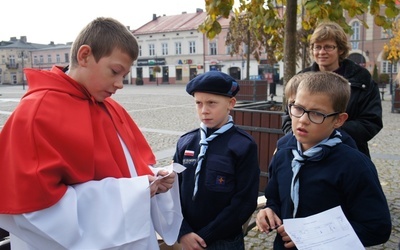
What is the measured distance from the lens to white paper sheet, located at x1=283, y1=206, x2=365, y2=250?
1481 millimetres

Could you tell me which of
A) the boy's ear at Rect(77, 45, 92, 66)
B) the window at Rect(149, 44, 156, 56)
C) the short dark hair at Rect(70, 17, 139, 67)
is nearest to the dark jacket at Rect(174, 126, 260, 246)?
the short dark hair at Rect(70, 17, 139, 67)

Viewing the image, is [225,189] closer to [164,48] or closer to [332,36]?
[332,36]

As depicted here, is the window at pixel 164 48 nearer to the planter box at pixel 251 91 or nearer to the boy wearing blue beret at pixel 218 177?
the planter box at pixel 251 91

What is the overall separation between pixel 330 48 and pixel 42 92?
2088 mm

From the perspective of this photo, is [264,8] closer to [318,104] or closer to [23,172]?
[318,104]

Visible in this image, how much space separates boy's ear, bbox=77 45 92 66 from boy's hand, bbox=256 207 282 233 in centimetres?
112

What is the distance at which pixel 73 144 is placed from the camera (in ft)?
4.45

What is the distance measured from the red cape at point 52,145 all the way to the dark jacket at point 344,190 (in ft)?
2.64

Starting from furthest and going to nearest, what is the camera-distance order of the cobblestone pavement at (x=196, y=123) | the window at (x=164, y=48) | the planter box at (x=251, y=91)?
the window at (x=164, y=48) → the planter box at (x=251, y=91) → the cobblestone pavement at (x=196, y=123)

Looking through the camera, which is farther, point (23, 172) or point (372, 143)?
point (372, 143)

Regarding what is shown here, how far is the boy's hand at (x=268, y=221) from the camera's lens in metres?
1.82

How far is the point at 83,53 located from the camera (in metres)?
1.48

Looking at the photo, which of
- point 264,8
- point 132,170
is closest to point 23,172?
point 132,170

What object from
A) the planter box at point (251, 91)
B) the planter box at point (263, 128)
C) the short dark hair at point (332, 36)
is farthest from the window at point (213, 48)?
the short dark hair at point (332, 36)
